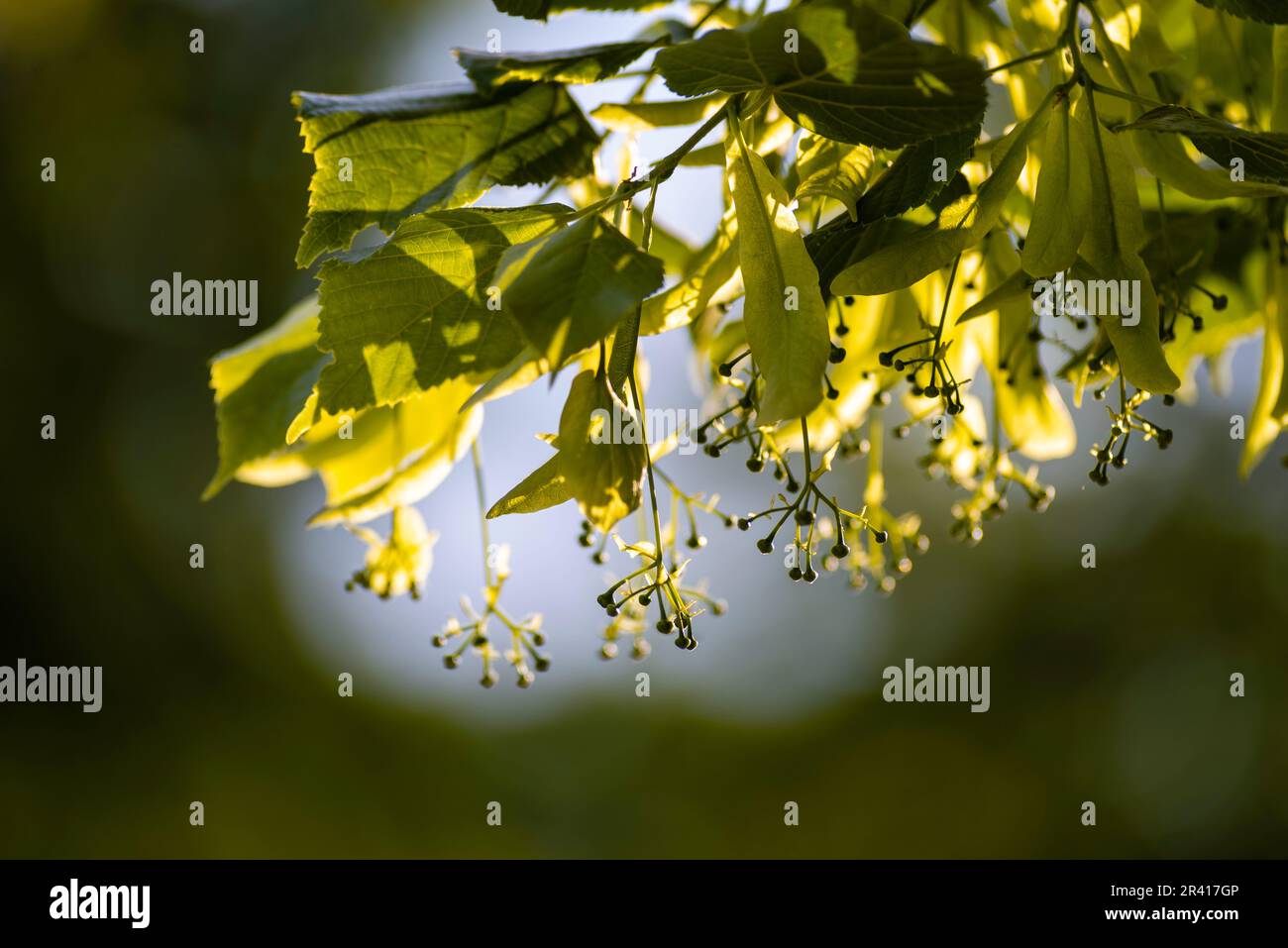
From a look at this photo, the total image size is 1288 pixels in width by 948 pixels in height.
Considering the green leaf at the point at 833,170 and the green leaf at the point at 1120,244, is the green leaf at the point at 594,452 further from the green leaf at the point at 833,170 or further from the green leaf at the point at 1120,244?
the green leaf at the point at 1120,244

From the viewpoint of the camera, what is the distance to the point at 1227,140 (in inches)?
20.1

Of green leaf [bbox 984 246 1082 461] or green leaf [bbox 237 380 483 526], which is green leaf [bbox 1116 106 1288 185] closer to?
green leaf [bbox 984 246 1082 461]

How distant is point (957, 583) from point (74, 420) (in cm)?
318

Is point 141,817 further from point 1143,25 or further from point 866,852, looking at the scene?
point 1143,25

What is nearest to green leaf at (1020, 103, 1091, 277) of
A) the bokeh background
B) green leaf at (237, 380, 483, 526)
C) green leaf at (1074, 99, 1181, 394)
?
green leaf at (1074, 99, 1181, 394)

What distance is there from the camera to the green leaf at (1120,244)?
1.73 ft

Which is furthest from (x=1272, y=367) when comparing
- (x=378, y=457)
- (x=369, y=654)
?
(x=369, y=654)

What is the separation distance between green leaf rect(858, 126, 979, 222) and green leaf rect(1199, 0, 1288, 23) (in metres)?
0.16

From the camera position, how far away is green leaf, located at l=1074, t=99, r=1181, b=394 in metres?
0.53

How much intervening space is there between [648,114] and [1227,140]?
1.05 feet

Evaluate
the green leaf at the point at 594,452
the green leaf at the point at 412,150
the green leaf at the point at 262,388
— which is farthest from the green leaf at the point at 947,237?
the green leaf at the point at 262,388

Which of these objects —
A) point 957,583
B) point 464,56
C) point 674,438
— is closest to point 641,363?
point 674,438

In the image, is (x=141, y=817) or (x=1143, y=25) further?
(x=141, y=817)

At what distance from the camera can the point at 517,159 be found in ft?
2.13
